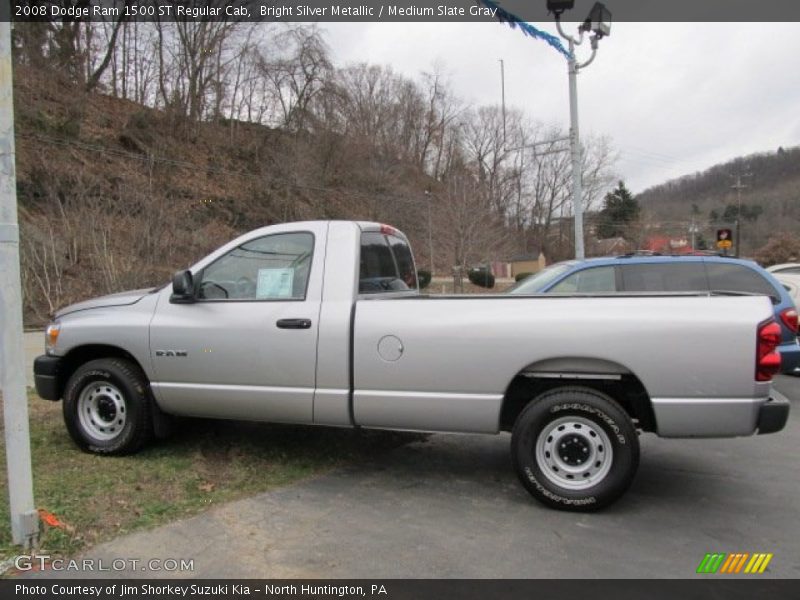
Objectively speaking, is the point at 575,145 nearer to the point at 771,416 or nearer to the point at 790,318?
the point at 790,318

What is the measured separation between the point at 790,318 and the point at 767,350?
4.02 metres

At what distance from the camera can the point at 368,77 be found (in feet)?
224

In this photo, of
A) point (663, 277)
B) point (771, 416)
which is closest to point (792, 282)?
point (663, 277)

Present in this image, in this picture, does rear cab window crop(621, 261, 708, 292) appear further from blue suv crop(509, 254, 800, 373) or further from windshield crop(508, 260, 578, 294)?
windshield crop(508, 260, 578, 294)

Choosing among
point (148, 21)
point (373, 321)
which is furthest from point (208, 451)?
point (148, 21)

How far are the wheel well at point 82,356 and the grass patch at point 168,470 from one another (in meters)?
0.61

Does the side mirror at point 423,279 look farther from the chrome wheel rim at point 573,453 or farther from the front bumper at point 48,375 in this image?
the front bumper at point 48,375

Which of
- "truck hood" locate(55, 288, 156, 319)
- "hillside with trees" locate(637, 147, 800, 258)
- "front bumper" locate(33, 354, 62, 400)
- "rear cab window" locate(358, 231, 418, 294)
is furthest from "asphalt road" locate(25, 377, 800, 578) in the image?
"hillside with trees" locate(637, 147, 800, 258)

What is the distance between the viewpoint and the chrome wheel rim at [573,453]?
4227 millimetres

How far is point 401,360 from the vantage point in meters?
4.49

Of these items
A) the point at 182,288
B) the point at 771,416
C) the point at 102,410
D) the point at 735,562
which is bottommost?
the point at 735,562

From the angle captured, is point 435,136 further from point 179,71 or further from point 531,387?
point 531,387
